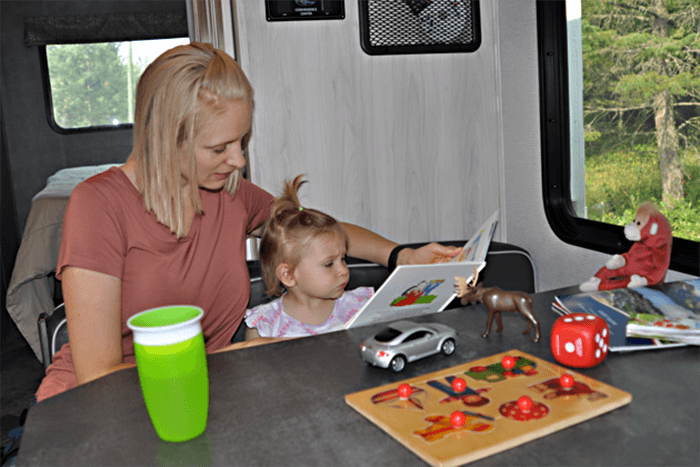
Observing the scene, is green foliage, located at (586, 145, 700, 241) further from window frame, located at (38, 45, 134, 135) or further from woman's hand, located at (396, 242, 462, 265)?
window frame, located at (38, 45, 134, 135)

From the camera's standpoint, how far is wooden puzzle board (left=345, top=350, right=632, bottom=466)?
67 centimetres

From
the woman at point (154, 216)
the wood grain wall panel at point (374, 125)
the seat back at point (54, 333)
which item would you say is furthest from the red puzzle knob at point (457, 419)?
the wood grain wall panel at point (374, 125)

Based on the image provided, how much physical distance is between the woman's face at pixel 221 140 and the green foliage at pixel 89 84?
9.99 ft

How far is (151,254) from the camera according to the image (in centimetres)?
132

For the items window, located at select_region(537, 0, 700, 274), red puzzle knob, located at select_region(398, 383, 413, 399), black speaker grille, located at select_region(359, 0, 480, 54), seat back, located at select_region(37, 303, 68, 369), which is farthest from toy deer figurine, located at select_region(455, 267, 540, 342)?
black speaker grille, located at select_region(359, 0, 480, 54)

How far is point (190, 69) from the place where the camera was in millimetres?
1203

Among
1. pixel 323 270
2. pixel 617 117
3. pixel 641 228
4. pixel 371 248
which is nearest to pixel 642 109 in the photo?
pixel 617 117

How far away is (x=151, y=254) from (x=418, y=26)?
4.55 feet

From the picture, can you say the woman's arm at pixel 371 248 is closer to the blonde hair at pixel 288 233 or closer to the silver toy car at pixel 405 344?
the blonde hair at pixel 288 233

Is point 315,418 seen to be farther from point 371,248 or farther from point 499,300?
point 371,248

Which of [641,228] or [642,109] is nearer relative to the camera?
[641,228]

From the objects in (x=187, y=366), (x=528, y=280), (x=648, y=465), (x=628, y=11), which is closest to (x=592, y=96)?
(x=628, y=11)

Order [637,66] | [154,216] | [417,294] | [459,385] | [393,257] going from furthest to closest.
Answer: [637,66]
[393,257]
[154,216]
[417,294]
[459,385]

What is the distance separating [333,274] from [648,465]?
1.10m
